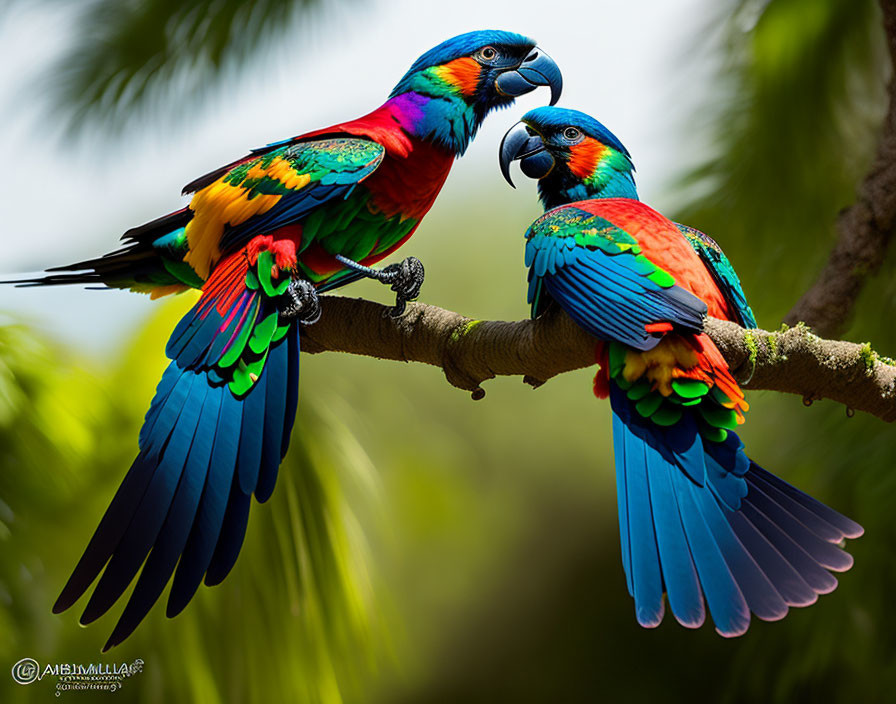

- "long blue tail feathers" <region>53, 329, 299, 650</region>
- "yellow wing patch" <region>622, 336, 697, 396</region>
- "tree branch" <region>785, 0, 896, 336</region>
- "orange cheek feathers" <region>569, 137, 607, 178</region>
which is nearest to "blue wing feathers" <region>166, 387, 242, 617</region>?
"long blue tail feathers" <region>53, 329, 299, 650</region>

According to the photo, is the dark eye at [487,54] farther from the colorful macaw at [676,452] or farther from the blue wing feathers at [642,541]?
the blue wing feathers at [642,541]

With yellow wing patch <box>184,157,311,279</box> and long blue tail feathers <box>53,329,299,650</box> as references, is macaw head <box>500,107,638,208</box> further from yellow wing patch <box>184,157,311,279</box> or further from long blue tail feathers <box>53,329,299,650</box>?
long blue tail feathers <box>53,329,299,650</box>

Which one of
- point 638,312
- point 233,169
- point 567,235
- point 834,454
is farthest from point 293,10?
point 834,454

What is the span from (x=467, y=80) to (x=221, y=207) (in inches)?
16.7

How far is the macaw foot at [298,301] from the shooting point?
111 centimetres

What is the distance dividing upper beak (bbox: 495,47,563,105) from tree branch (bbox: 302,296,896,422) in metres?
0.37

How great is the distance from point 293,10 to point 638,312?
59.5 inches

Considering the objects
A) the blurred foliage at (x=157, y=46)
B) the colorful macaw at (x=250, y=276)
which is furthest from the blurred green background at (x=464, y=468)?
the colorful macaw at (x=250, y=276)

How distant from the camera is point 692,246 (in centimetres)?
120

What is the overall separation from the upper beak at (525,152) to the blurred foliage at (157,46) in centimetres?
106

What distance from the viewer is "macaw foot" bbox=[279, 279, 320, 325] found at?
43.5 inches

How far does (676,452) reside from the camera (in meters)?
1.01

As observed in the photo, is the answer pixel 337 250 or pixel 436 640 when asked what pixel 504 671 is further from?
pixel 337 250

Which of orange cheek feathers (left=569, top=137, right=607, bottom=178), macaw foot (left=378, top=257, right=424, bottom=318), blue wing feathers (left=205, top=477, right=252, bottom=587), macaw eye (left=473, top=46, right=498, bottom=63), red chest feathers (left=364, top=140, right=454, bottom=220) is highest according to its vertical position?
macaw eye (left=473, top=46, right=498, bottom=63)
